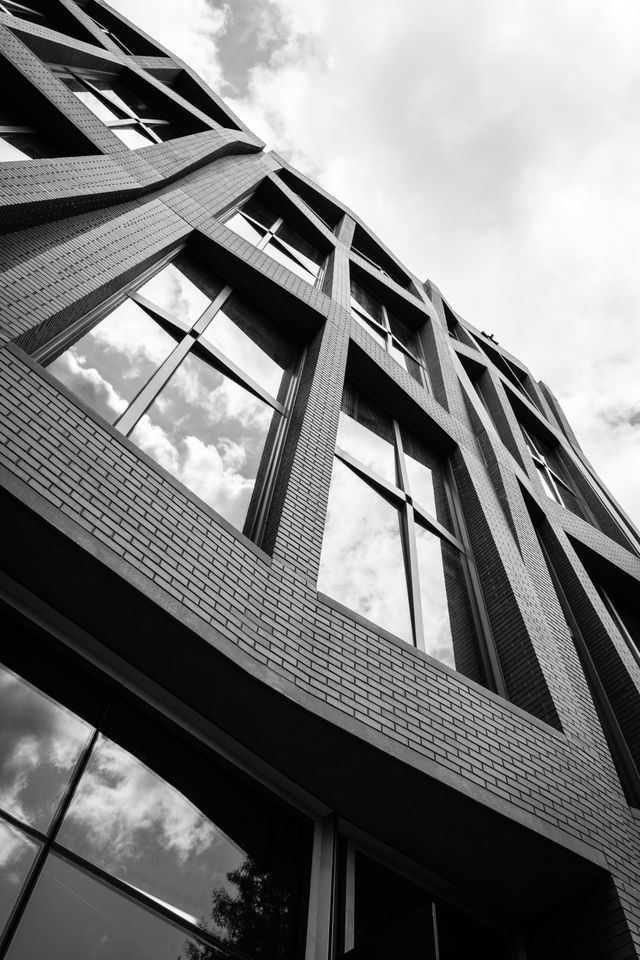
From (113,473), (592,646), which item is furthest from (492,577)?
(113,473)

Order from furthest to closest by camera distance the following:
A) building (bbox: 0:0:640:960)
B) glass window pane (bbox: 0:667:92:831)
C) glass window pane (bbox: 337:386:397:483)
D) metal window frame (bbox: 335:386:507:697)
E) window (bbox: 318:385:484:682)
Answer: glass window pane (bbox: 337:386:397:483)
metal window frame (bbox: 335:386:507:697)
window (bbox: 318:385:484:682)
building (bbox: 0:0:640:960)
glass window pane (bbox: 0:667:92:831)

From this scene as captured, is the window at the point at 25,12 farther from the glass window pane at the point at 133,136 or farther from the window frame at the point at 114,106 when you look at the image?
the glass window pane at the point at 133,136

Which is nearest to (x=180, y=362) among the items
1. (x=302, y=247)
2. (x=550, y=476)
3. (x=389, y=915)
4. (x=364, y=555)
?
(x=364, y=555)

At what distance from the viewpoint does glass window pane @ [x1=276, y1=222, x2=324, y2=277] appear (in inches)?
525

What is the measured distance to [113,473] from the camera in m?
4.57

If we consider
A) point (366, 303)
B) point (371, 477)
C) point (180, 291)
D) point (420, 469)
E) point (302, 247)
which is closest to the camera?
point (180, 291)

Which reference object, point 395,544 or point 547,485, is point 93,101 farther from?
point 547,485

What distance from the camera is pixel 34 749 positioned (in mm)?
3678

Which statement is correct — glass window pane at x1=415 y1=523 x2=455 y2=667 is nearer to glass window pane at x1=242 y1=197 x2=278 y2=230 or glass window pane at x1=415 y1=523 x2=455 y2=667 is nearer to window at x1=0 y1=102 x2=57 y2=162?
window at x1=0 y1=102 x2=57 y2=162

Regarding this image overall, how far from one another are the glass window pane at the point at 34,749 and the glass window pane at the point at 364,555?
9.20 feet

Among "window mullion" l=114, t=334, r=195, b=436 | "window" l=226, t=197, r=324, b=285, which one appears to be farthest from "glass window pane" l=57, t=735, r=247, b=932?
"window" l=226, t=197, r=324, b=285

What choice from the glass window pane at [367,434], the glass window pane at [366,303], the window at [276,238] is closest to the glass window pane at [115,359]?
the glass window pane at [367,434]

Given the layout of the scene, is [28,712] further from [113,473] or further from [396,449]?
[396,449]

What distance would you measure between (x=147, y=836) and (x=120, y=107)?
44.9 feet
